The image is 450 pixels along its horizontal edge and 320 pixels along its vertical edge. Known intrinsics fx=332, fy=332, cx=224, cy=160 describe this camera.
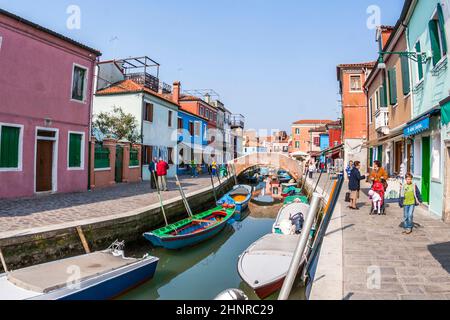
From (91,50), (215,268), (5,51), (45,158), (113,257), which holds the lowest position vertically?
(215,268)

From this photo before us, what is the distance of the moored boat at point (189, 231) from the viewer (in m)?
9.14

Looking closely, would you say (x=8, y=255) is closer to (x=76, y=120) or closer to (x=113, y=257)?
(x=113, y=257)

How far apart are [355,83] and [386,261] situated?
70.6ft

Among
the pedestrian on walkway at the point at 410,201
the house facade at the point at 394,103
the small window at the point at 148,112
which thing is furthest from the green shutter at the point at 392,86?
the small window at the point at 148,112

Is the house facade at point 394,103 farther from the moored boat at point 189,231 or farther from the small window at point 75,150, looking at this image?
the small window at point 75,150

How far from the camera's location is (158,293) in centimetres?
718

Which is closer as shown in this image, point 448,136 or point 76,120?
point 448,136

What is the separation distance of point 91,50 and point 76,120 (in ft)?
10.5

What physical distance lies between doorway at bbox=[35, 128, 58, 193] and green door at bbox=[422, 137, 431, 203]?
42.4 ft

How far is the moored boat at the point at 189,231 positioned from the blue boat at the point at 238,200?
2.48 metres

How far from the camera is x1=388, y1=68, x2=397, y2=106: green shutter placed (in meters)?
13.3

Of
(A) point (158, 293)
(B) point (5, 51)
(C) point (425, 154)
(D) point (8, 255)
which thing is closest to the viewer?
(D) point (8, 255)

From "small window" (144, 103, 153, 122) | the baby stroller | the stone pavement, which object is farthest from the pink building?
the baby stroller
